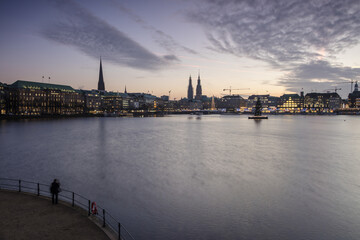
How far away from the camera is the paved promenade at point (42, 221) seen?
→ 1013cm

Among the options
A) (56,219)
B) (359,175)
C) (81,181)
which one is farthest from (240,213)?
(359,175)

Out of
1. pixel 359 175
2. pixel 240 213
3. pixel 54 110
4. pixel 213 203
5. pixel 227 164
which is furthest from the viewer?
pixel 54 110

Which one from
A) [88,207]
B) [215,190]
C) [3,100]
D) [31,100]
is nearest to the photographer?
[88,207]

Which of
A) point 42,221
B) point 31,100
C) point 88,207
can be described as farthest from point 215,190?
point 31,100

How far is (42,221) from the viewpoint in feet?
36.7

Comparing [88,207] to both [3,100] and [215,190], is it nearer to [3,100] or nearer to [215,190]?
[215,190]

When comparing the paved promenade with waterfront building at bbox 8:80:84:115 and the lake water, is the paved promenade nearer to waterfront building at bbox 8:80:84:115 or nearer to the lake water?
the lake water

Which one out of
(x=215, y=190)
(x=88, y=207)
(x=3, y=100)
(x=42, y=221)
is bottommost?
(x=215, y=190)

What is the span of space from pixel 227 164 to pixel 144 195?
672 inches

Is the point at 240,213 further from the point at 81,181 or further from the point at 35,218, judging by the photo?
the point at 81,181

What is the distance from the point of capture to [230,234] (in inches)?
577

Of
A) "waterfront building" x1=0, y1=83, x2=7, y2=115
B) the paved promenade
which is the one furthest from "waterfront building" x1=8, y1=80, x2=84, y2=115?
the paved promenade

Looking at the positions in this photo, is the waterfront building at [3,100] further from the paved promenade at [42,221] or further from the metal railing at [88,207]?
the paved promenade at [42,221]

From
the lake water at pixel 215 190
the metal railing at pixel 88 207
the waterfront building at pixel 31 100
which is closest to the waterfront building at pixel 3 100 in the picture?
the waterfront building at pixel 31 100
